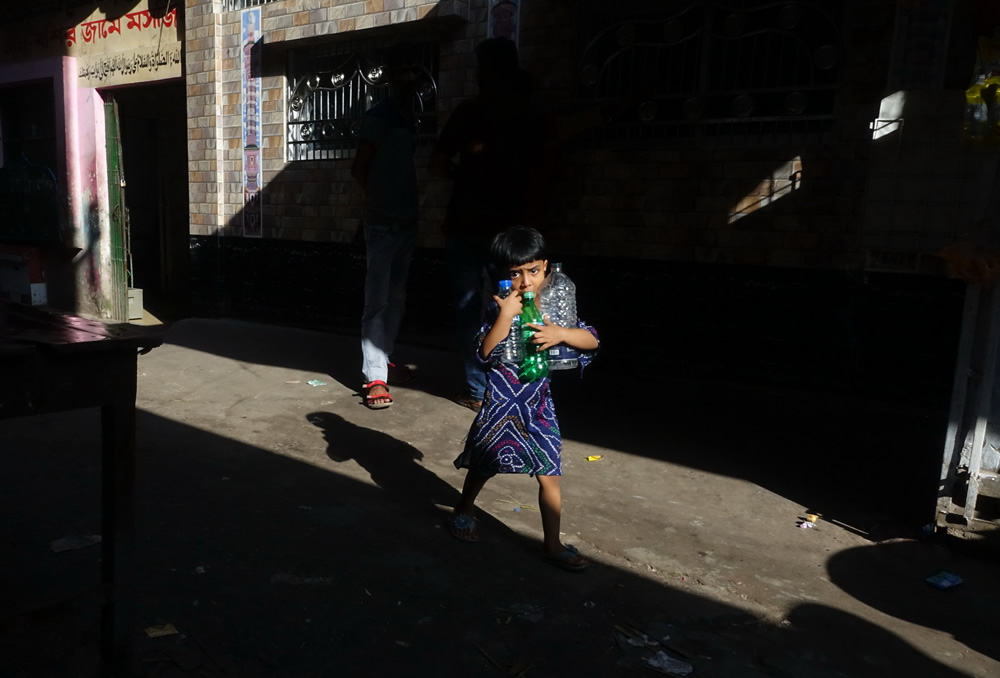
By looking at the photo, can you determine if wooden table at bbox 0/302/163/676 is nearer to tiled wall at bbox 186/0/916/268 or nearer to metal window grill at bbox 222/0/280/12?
tiled wall at bbox 186/0/916/268

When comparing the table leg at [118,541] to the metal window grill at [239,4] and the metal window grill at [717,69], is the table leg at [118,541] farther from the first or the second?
the metal window grill at [239,4]

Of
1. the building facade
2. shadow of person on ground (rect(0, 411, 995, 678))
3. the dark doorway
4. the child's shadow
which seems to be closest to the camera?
shadow of person on ground (rect(0, 411, 995, 678))

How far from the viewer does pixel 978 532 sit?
3162 millimetres

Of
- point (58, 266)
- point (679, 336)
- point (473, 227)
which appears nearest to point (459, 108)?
point (473, 227)

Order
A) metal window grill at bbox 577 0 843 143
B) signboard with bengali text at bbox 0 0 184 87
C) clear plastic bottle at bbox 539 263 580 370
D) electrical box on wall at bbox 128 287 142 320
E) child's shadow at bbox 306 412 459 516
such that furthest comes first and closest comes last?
electrical box on wall at bbox 128 287 142 320
signboard with bengali text at bbox 0 0 184 87
metal window grill at bbox 577 0 843 143
child's shadow at bbox 306 412 459 516
clear plastic bottle at bbox 539 263 580 370

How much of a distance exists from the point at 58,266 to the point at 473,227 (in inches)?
310

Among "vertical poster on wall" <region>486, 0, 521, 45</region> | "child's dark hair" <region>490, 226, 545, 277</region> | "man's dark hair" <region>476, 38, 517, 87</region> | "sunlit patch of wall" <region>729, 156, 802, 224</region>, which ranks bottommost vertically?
"child's dark hair" <region>490, 226, 545, 277</region>

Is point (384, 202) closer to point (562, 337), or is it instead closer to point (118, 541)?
point (562, 337)

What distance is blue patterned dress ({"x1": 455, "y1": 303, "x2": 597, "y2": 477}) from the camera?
9.73ft

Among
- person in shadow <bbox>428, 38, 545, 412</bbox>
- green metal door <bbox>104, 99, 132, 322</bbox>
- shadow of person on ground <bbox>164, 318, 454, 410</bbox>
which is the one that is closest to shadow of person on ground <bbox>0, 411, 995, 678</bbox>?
person in shadow <bbox>428, 38, 545, 412</bbox>

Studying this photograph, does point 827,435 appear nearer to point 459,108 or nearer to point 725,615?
A: point 725,615

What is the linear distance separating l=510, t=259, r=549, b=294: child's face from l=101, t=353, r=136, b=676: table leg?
4.55 ft

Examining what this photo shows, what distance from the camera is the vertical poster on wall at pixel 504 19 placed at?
19.6 feet

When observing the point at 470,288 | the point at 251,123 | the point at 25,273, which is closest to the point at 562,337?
the point at 470,288
